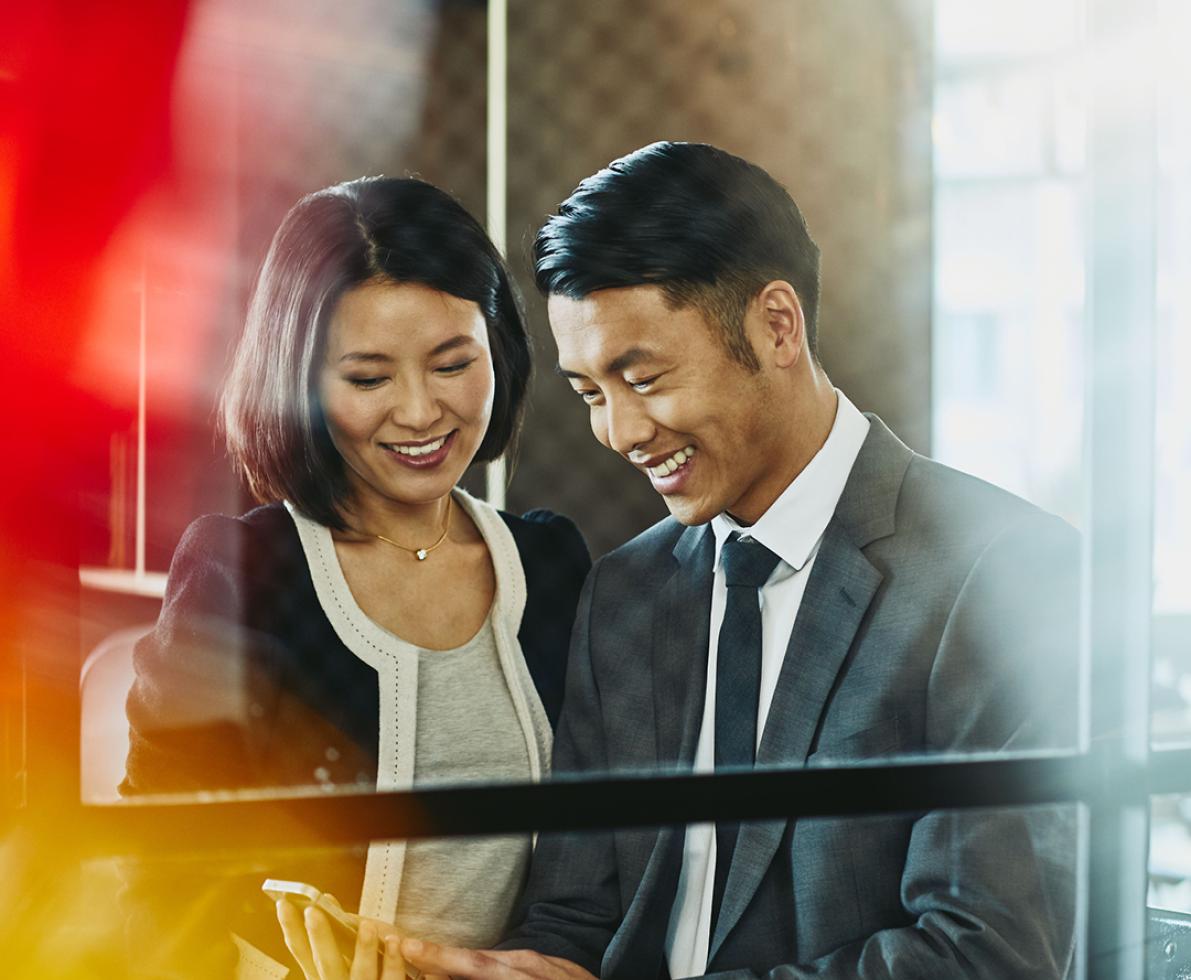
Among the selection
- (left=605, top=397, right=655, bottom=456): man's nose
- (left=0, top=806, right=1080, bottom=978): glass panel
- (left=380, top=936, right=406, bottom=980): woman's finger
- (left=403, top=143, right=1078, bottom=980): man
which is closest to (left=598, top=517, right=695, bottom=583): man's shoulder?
(left=403, top=143, right=1078, bottom=980): man

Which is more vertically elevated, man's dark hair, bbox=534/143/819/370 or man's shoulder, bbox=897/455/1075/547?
man's dark hair, bbox=534/143/819/370

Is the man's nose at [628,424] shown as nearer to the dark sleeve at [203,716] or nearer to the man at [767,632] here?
the man at [767,632]

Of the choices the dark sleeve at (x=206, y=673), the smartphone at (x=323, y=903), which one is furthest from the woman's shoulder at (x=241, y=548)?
the smartphone at (x=323, y=903)

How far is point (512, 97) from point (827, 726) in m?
0.50

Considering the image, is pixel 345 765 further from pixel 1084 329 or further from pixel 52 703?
pixel 1084 329

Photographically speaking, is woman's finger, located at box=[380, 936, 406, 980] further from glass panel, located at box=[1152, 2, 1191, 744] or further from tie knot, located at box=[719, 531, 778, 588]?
glass panel, located at box=[1152, 2, 1191, 744]

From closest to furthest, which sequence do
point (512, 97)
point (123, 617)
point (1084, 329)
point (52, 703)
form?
point (52, 703), point (1084, 329), point (123, 617), point (512, 97)

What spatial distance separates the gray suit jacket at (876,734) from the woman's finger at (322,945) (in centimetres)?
15

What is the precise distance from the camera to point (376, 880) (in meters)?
0.84

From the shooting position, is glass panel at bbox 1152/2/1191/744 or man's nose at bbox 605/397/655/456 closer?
glass panel at bbox 1152/2/1191/744

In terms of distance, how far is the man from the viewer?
0.80 m

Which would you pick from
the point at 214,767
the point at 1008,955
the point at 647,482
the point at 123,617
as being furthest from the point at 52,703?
the point at 1008,955

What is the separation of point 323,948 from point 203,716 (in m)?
0.18

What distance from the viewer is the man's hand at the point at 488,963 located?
0.81m
